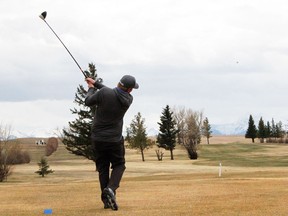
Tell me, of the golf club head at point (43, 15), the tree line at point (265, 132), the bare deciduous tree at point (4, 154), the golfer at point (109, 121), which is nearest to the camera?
the golfer at point (109, 121)

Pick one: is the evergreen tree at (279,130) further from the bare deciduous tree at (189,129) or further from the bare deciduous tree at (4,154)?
the bare deciduous tree at (4,154)

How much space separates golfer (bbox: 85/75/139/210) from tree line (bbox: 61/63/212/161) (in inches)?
2408

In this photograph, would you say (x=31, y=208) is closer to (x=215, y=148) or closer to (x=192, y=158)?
(x=192, y=158)

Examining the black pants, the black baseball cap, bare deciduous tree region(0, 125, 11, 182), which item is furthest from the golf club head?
bare deciduous tree region(0, 125, 11, 182)

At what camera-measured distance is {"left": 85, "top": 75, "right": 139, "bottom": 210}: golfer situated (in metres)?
9.02

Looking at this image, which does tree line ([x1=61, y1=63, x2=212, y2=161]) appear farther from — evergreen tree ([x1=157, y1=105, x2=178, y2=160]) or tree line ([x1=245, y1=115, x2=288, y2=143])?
tree line ([x1=245, y1=115, x2=288, y2=143])

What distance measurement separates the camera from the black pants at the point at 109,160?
9.19 metres

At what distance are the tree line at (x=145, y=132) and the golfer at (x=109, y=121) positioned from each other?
201 ft

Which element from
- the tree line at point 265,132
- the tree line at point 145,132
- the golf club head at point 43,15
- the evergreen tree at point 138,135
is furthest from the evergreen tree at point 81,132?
the tree line at point 265,132

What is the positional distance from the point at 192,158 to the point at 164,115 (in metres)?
10.4

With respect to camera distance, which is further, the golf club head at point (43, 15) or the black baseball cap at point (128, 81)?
the golf club head at point (43, 15)

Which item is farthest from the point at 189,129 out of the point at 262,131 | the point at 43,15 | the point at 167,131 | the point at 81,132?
the point at 43,15

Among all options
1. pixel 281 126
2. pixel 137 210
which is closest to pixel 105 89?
pixel 137 210

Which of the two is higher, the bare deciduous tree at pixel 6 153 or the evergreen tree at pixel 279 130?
the evergreen tree at pixel 279 130
